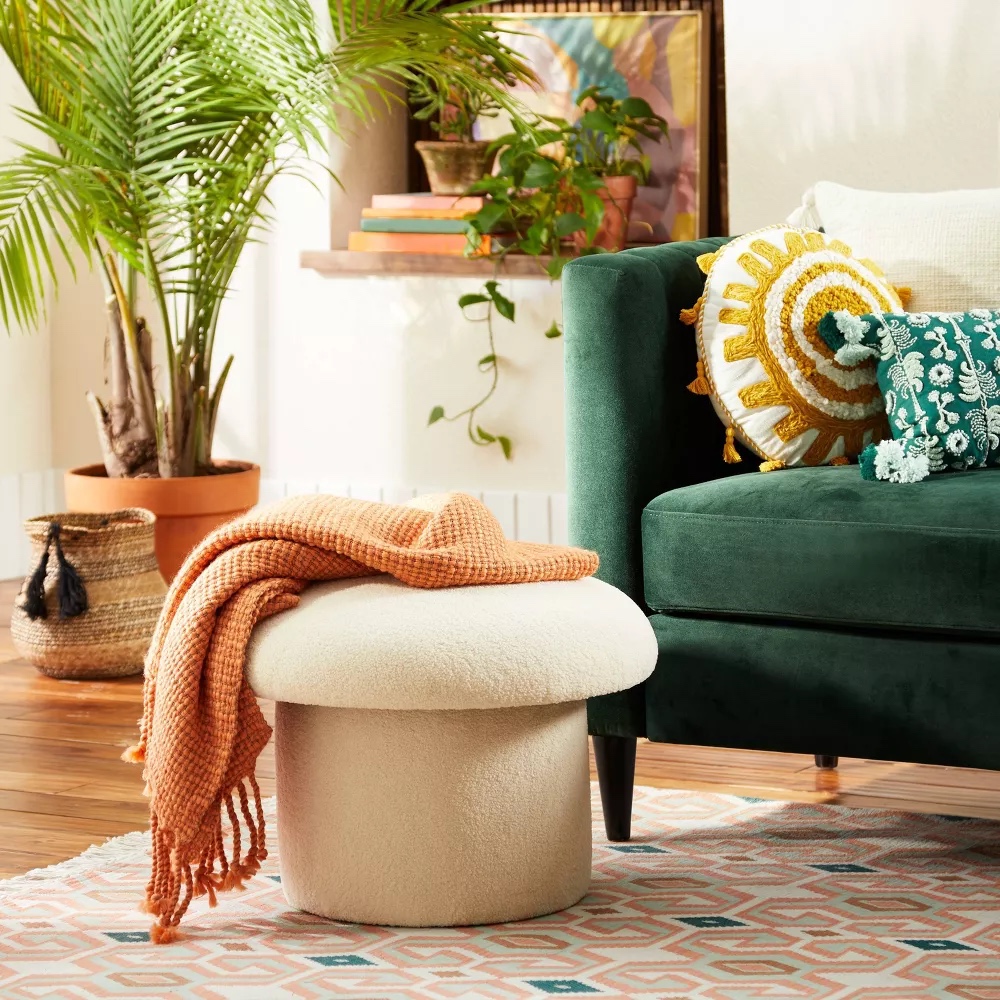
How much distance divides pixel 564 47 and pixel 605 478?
Answer: 85.6 inches

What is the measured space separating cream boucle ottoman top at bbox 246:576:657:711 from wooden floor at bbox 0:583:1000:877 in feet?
1.97

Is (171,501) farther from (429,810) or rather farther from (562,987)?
(562,987)

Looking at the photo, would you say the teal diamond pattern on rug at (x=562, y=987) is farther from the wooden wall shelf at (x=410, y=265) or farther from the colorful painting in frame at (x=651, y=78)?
the colorful painting in frame at (x=651, y=78)

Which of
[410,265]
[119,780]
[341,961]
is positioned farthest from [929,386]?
[410,265]

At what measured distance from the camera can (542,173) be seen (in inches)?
151

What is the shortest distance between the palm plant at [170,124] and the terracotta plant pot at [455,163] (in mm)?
499

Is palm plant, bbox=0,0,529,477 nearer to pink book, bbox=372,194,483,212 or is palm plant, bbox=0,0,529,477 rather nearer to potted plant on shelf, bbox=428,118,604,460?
potted plant on shelf, bbox=428,118,604,460

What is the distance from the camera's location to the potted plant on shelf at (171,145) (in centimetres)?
328

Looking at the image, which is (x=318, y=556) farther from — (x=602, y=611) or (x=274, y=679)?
(x=602, y=611)

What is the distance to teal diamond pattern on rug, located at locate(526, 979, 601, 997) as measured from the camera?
1759 mm

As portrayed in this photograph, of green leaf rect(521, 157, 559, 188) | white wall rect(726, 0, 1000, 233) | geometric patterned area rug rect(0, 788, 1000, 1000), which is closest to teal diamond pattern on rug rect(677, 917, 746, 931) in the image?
geometric patterned area rug rect(0, 788, 1000, 1000)

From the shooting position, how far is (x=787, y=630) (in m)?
2.17

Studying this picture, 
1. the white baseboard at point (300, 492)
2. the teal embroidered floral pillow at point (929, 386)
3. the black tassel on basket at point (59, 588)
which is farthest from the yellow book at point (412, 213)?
the teal embroidered floral pillow at point (929, 386)

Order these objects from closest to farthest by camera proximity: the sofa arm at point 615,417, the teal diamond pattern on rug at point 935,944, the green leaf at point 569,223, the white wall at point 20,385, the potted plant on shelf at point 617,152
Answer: the teal diamond pattern on rug at point 935,944 → the sofa arm at point 615,417 → the green leaf at point 569,223 → the potted plant on shelf at point 617,152 → the white wall at point 20,385
